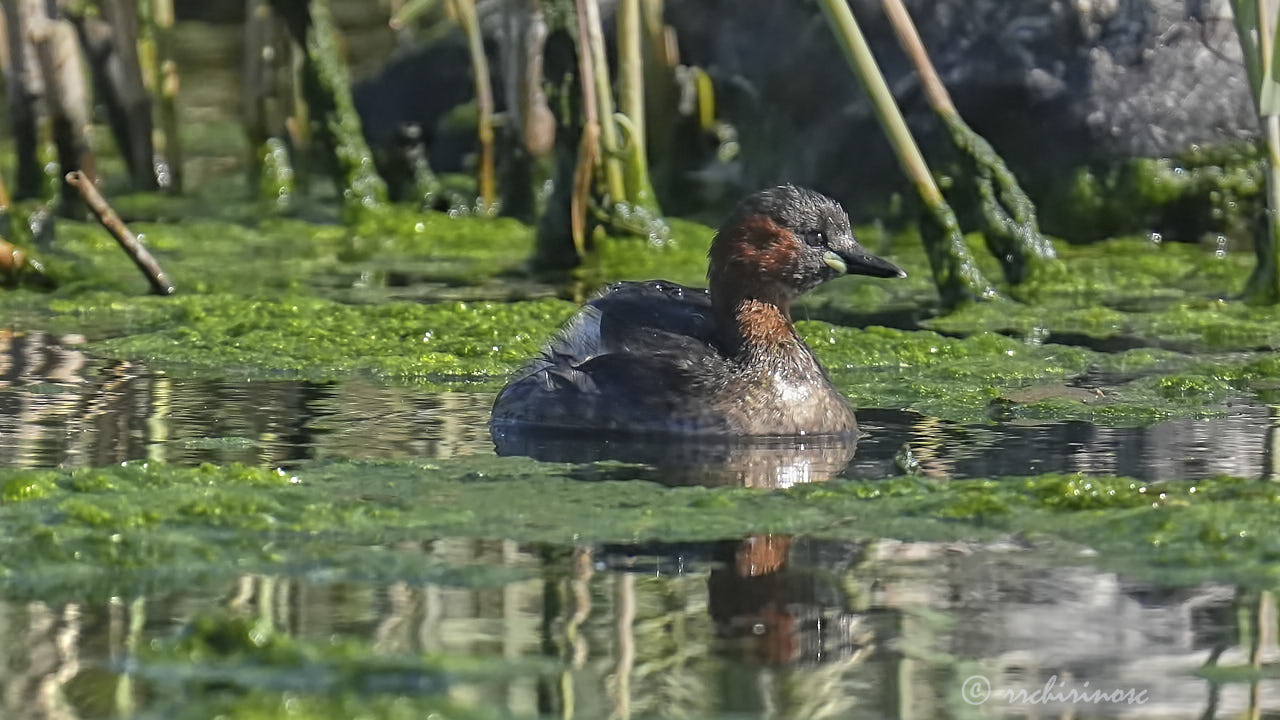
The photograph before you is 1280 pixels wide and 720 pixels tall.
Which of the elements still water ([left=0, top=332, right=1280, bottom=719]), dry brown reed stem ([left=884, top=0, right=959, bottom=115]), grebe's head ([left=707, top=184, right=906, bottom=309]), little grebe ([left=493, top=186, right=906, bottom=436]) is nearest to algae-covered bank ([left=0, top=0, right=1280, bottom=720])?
still water ([left=0, top=332, right=1280, bottom=719])

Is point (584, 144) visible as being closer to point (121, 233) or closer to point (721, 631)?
point (121, 233)

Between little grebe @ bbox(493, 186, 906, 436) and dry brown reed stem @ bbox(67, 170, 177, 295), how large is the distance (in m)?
2.47

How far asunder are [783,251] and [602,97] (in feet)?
9.32

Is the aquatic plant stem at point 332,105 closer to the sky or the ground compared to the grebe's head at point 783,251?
closer to the sky

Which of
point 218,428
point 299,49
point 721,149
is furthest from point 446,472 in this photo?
point 721,149

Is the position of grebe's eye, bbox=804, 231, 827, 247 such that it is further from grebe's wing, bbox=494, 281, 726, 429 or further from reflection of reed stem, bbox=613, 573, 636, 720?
reflection of reed stem, bbox=613, 573, 636, 720

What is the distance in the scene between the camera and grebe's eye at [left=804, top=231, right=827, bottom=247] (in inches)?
298

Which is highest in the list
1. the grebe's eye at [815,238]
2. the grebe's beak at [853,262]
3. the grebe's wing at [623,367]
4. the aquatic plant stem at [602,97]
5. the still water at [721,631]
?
the aquatic plant stem at [602,97]

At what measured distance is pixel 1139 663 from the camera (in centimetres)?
434

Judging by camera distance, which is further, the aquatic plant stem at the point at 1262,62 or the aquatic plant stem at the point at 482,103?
the aquatic plant stem at the point at 482,103

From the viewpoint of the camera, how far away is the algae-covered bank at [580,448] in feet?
14.2

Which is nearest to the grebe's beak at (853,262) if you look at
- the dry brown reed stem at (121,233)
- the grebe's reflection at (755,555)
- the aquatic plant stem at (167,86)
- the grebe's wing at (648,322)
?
the grebe's wing at (648,322)

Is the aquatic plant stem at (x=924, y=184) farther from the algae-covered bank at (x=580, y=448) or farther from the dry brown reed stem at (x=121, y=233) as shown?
the dry brown reed stem at (x=121, y=233)

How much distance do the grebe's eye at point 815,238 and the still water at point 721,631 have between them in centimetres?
145
